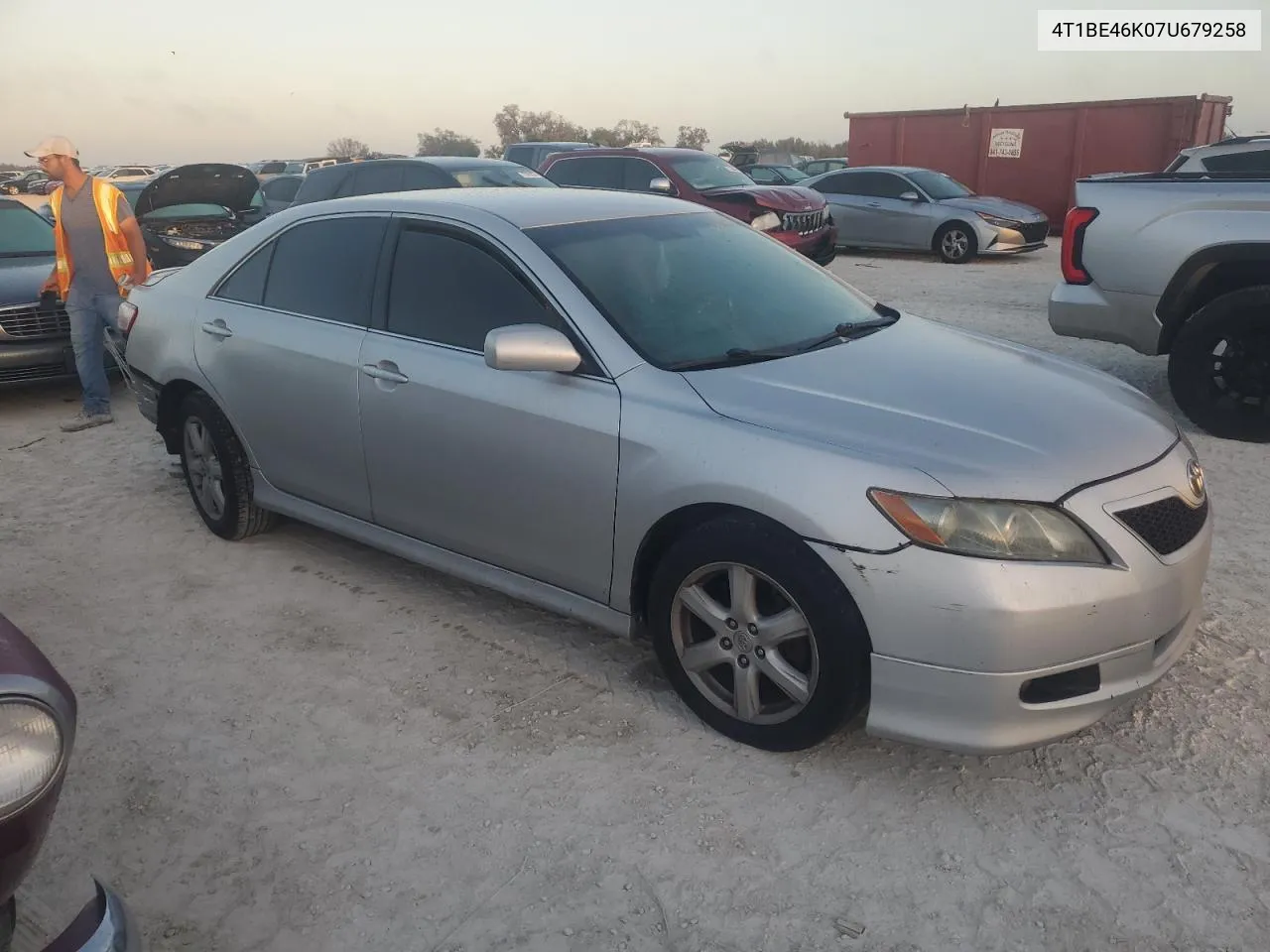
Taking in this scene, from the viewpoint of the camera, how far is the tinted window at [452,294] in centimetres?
342

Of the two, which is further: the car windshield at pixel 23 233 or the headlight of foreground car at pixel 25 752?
the car windshield at pixel 23 233

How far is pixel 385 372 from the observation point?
12.0ft

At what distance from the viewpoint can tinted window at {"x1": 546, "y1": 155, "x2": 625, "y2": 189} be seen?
12.6 m

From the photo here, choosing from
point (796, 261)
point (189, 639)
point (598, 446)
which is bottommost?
point (189, 639)

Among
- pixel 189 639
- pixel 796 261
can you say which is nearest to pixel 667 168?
pixel 796 261

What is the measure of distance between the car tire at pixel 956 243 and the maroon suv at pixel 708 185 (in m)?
2.66

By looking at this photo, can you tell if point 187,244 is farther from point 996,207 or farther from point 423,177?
point 996,207

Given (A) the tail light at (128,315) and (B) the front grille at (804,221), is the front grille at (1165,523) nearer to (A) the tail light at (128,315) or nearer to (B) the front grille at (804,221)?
(A) the tail light at (128,315)

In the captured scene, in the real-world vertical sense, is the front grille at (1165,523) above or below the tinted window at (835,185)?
below

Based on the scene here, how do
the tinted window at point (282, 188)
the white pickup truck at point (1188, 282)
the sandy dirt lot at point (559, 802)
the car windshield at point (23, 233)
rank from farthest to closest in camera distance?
1. the tinted window at point (282, 188)
2. the car windshield at point (23, 233)
3. the white pickup truck at point (1188, 282)
4. the sandy dirt lot at point (559, 802)

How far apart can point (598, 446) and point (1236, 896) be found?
6.57ft

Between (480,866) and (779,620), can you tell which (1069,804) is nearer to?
(779,620)

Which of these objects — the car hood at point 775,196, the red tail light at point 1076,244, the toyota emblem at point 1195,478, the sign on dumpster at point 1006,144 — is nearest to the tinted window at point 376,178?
the car hood at point 775,196

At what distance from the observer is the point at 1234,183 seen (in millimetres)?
5473
